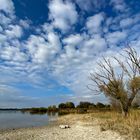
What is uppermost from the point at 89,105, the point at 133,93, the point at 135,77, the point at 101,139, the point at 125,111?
the point at 89,105

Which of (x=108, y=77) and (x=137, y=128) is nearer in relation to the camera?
(x=137, y=128)

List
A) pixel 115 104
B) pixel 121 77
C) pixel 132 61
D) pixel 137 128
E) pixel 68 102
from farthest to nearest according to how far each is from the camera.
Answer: pixel 68 102 → pixel 115 104 → pixel 121 77 → pixel 132 61 → pixel 137 128

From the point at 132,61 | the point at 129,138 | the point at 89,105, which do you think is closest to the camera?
the point at 129,138

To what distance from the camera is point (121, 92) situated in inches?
1075

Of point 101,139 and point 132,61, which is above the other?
point 132,61

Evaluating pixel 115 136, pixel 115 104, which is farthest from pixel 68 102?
pixel 115 136

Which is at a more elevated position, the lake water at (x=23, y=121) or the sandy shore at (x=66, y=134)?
the lake water at (x=23, y=121)

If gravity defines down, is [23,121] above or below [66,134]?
above

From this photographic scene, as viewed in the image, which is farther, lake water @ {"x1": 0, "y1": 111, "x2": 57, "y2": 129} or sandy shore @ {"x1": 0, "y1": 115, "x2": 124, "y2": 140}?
lake water @ {"x1": 0, "y1": 111, "x2": 57, "y2": 129}

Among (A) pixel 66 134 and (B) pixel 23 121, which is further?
(B) pixel 23 121

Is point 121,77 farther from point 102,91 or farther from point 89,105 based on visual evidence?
point 89,105

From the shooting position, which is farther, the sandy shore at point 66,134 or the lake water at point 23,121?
the lake water at point 23,121

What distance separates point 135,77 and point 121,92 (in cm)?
237

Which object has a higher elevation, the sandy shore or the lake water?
the lake water
